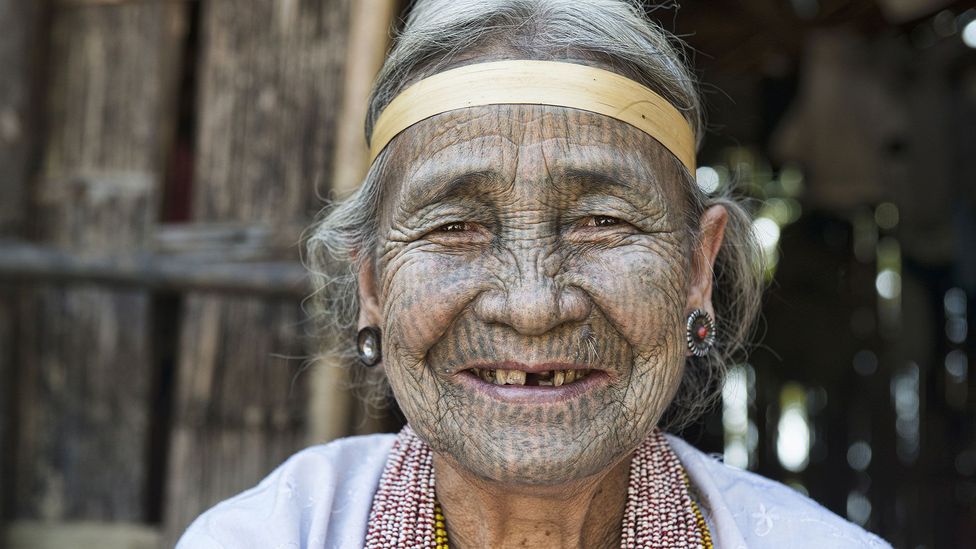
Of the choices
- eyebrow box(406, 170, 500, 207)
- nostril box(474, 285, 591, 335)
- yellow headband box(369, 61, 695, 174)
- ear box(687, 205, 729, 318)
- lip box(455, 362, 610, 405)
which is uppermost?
yellow headband box(369, 61, 695, 174)

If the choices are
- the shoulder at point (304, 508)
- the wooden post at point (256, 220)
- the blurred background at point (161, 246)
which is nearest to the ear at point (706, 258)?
the blurred background at point (161, 246)

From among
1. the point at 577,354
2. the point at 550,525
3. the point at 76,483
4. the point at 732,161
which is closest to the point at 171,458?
the point at 76,483

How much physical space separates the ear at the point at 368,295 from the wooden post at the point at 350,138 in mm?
428

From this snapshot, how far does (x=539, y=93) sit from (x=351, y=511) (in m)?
0.95

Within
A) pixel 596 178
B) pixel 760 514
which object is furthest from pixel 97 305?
pixel 760 514

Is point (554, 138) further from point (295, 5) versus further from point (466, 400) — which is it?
point (295, 5)

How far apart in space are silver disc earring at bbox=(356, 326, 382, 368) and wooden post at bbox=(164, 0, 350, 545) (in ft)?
2.11

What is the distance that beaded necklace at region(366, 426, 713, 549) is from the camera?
6.28ft

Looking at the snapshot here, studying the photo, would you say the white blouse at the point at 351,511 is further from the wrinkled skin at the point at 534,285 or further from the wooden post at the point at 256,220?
the wooden post at the point at 256,220

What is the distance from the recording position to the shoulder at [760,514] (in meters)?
1.94

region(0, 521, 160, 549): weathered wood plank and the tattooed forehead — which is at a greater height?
the tattooed forehead

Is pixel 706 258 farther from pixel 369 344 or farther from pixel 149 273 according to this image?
pixel 149 273

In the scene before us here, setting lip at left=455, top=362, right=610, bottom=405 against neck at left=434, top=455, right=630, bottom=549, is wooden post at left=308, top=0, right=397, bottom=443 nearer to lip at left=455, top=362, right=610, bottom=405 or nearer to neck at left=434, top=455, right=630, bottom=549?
neck at left=434, top=455, right=630, bottom=549

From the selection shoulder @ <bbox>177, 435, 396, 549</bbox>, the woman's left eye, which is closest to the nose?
the woman's left eye
